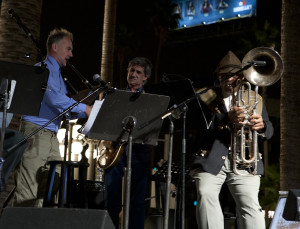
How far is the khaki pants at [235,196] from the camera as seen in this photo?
5773 millimetres

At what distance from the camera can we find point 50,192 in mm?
6551

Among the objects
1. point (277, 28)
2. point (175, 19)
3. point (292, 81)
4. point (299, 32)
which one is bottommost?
point (292, 81)

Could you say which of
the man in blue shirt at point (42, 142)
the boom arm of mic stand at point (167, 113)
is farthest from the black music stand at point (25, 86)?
the boom arm of mic stand at point (167, 113)

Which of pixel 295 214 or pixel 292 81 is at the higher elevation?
pixel 292 81

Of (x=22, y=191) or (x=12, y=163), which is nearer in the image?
(x=12, y=163)

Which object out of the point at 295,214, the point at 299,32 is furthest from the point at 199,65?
the point at 295,214

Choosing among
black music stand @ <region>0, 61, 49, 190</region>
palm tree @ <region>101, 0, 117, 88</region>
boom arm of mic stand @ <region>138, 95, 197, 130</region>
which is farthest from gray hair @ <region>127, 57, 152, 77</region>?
palm tree @ <region>101, 0, 117, 88</region>

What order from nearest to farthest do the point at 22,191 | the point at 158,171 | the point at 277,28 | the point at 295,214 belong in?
the point at 295,214 → the point at 22,191 → the point at 158,171 → the point at 277,28

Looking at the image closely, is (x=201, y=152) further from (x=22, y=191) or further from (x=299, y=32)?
(x=299, y=32)

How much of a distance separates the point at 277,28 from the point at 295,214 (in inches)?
1104

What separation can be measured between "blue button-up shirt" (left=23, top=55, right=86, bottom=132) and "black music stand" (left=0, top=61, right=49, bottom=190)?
786mm

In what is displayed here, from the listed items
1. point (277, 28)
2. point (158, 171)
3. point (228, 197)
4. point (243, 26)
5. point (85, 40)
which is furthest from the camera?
point (243, 26)

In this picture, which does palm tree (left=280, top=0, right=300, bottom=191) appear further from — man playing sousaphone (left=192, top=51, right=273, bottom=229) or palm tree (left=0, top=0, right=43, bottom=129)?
palm tree (left=0, top=0, right=43, bottom=129)

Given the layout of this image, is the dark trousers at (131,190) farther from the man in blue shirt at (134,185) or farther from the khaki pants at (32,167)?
the khaki pants at (32,167)
